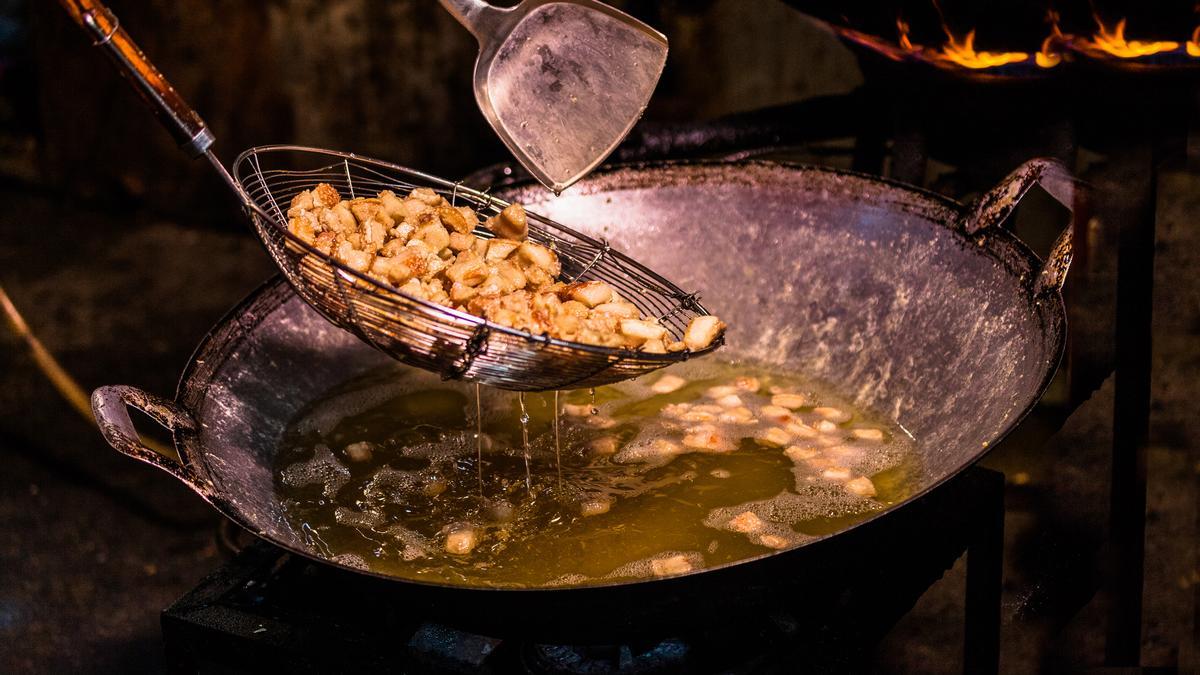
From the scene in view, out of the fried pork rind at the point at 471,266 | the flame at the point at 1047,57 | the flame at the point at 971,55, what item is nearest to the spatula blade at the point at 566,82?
the fried pork rind at the point at 471,266

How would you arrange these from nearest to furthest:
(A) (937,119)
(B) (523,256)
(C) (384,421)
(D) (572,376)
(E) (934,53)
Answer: (D) (572,376) < (B) (523,256) < (C) (384,421) < (E) (934,53) < (A) (937,119)

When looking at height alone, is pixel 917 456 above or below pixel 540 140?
below

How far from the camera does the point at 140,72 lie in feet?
5.10

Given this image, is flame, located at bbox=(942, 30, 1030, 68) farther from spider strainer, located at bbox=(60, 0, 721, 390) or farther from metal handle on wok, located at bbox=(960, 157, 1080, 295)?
spider strainer, located at bbox=(60, 0, 721, 390)

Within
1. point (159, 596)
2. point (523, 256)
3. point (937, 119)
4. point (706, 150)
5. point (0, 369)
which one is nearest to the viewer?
point (523, 256)

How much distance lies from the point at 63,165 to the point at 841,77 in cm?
367

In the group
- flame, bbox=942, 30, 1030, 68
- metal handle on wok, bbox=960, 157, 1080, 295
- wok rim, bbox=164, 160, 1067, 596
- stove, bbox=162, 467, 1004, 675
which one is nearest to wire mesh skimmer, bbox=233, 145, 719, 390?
wok rim, bbox=164, 160, 1067, 596

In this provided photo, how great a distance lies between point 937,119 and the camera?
259 cm

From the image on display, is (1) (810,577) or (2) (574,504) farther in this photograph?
(2) (574,504)

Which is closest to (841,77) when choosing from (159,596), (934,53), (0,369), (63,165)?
(934,53)

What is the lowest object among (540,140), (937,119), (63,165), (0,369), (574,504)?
(574,504)

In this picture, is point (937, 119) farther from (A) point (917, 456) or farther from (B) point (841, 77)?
(B) point (841, 77)

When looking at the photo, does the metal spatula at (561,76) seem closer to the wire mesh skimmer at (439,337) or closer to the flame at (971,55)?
the wire mesh skimmer at (439,337)

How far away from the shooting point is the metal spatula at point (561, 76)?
6.10 ft
